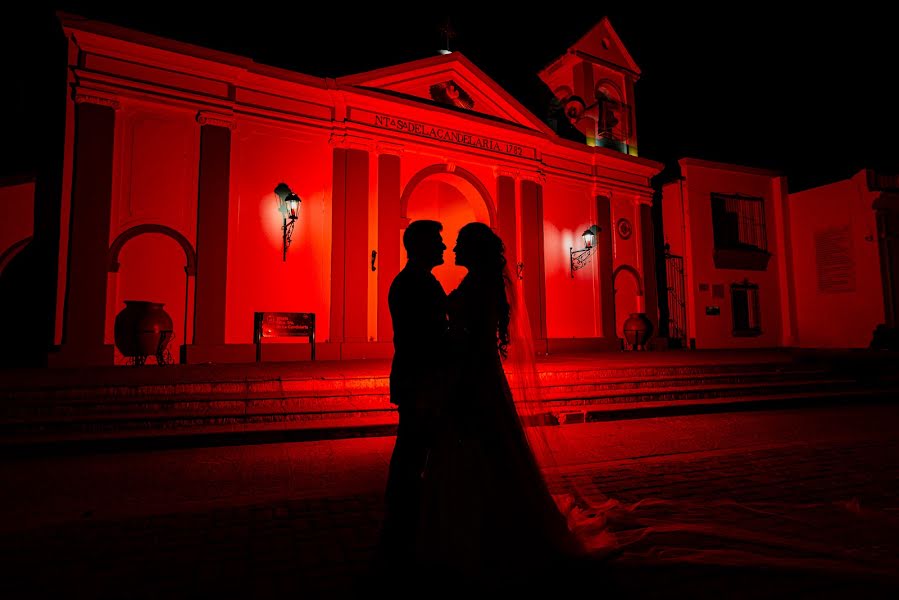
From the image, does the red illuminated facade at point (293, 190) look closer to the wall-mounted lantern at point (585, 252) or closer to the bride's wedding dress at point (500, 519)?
the wall-mounted lantern at point (585, 252)

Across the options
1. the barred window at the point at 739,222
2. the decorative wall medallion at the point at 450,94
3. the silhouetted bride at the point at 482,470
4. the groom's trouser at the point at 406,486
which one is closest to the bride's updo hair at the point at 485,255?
the silhouetted bride at the point at 482,470

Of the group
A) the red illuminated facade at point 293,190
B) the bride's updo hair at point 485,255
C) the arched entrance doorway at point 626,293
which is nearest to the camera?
the bride's updo hair at point 485,255

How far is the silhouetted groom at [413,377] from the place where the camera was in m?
2.43

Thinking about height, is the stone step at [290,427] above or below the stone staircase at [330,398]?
below

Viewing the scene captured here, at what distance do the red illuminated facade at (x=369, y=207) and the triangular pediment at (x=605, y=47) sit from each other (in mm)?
82

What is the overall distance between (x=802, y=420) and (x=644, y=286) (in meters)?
9.92

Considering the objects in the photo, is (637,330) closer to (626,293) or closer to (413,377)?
(626,293)

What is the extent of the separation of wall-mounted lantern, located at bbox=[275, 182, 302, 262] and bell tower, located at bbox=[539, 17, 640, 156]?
1054 centimetres

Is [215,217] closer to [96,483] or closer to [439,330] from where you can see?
[96,483]

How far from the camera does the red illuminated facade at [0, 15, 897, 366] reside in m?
10.2

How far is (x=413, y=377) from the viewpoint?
2.54m

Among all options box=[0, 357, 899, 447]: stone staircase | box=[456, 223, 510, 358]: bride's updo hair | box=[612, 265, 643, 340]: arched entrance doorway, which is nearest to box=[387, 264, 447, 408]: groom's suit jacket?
box=[456, 223, 510, 358]: bride's updo hair

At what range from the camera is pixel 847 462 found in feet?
15.3

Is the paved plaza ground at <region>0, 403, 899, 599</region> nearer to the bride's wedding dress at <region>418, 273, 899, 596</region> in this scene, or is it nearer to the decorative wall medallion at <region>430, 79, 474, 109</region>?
the bride's wedding dress at <region>418, 273, 899, 596</region>
